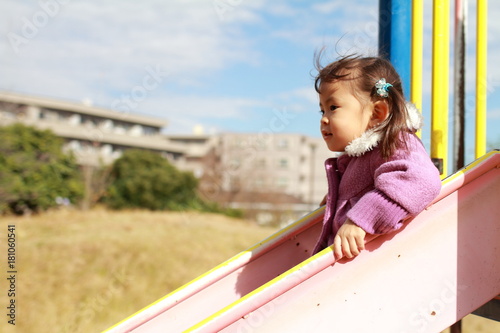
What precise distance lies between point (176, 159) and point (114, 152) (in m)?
5.35

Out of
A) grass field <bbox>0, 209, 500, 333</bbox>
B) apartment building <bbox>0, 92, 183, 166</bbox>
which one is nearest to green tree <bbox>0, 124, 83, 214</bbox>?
grass field <bbox>0, 209, 500, 333</bbox>

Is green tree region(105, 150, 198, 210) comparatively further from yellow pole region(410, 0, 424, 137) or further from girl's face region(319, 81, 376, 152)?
girl's face region(319, 81, 376, 152)

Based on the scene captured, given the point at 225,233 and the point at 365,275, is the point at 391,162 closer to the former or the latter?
the point at 365,275

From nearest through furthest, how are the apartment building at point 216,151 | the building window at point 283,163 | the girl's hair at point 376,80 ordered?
the girl's hair at point 376,80, the apartment building at point 216,151, the building window at point 283,163

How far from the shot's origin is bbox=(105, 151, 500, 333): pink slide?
1.34 metres

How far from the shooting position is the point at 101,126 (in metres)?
26.0

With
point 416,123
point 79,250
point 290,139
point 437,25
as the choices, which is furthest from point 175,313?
point 290,139

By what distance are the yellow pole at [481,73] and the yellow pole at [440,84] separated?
0.90 ft

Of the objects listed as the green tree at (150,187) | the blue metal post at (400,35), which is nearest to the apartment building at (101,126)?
the green tree at (150,187)

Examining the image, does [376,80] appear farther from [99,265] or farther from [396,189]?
[99,265]

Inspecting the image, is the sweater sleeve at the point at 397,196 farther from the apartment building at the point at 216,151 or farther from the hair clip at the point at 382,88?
the apartment building at the point at 216,151

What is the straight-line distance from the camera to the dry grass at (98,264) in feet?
16.6

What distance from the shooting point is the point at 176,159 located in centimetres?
3591

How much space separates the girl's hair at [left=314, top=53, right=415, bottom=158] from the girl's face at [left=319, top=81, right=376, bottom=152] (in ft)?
0.07
